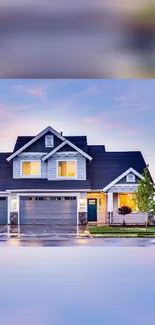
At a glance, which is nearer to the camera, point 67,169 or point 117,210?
point 117,210

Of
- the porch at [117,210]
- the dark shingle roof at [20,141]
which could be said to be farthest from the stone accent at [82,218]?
the dark shingle roof at [20,141]

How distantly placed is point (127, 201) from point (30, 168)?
6.16 ft

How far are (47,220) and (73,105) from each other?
2.04 meters

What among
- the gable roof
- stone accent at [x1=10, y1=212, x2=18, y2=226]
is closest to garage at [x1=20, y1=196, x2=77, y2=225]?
stone accent at [x1=10, y1=212, x2=18, y2=226]

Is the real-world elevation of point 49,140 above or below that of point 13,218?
above

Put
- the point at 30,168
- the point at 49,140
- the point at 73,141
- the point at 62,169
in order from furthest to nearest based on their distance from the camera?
1. the point at 62,169
2. the point at 30,168
3. the point at 73,141
4. the point at 49,140

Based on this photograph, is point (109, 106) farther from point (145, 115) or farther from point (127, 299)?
point (127, 299)

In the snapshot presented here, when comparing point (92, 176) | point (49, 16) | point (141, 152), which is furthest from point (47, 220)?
point (49, 16)

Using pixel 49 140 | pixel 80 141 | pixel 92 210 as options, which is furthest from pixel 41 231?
pixel 80 141

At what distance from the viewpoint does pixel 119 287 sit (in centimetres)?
291

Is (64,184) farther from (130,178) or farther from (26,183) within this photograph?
(130,178)

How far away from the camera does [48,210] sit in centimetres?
623

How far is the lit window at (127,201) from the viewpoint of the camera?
631cm

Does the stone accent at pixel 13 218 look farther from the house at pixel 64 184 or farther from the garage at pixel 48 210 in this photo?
the garage at pixel 48 210
